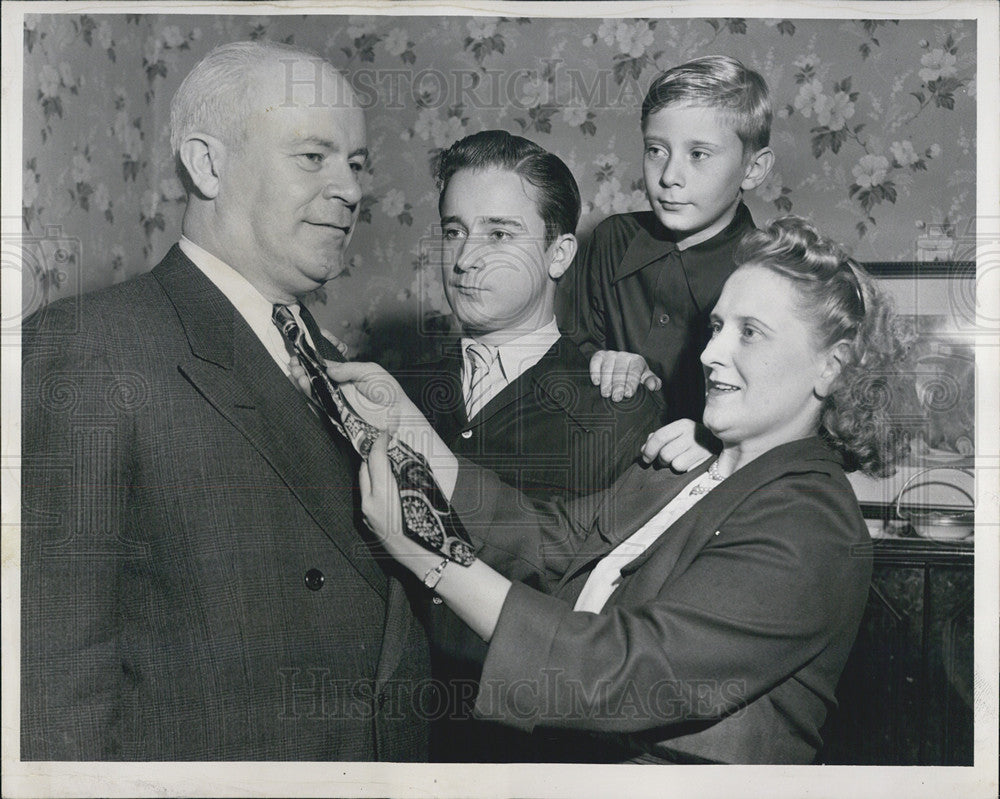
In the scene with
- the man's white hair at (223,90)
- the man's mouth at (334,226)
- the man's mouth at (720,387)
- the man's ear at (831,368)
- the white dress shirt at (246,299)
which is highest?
the man's white hair at (223,90)

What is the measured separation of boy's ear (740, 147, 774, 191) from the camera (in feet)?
7.73

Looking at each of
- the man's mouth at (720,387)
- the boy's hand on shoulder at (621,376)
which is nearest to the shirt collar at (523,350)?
the boy's hand on shoulder at (621,376)

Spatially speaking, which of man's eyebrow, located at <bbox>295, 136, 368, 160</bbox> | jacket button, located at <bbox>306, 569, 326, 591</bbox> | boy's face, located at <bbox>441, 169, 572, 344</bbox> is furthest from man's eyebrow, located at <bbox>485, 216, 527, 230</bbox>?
jacket button, located at <bbox>306, 569, 326, 591</bbox>

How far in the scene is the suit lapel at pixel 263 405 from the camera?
2.25 meters

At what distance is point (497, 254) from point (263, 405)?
2.15 feet

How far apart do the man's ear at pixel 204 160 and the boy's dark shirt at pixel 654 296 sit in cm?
89

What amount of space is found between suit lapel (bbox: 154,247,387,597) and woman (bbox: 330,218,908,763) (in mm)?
79

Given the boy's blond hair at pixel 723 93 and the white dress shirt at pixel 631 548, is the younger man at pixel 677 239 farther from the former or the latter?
the white dress shirt at pixel 631 548

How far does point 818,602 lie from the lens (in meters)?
2.25

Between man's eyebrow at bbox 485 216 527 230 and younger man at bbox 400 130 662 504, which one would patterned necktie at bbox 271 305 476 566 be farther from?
man's eyebrow at bbox 485 216 527 230

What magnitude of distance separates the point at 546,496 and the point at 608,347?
1.28 ft

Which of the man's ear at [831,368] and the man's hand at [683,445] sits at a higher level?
the man's ear at [831,368]

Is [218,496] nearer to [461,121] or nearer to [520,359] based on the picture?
[520,359]

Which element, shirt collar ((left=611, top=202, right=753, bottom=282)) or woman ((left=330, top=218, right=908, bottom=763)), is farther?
shirt collar ((left=611, top=202, right=753, bottom=282))
